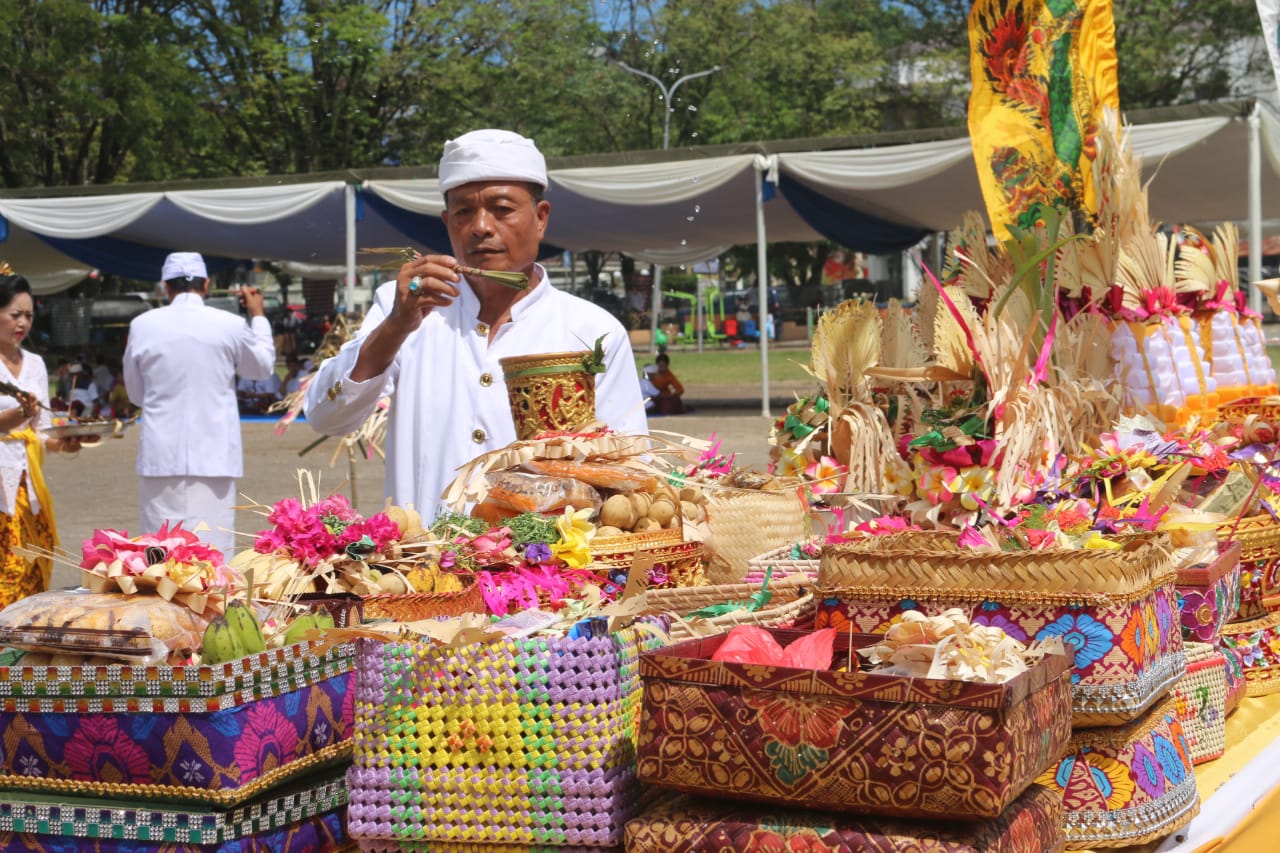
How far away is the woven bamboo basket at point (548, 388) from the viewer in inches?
88.4

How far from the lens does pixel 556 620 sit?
1.53 meters

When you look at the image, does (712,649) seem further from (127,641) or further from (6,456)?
(6,456)

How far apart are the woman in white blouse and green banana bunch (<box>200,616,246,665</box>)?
145 inches

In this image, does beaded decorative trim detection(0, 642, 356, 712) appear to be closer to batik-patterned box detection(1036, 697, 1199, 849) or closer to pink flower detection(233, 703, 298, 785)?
pink flower detection(233, 703, 298, 785)

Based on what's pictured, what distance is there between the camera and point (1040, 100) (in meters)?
3.62

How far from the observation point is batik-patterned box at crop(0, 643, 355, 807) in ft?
4.45

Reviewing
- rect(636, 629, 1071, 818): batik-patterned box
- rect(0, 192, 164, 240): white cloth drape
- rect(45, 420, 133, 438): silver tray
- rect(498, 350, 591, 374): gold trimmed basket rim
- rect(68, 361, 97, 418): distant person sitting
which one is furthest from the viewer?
rect(68, 361, 97, 418): distant person sitting

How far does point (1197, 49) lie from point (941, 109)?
5753 millimetres

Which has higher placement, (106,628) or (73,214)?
(73,214)

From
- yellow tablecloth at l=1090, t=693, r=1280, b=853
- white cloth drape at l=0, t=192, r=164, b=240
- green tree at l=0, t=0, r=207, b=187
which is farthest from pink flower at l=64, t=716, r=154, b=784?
green tree at l=0, t=0, r=207, b=187

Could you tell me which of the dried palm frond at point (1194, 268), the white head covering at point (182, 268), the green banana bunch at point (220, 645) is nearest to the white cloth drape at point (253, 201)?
the white head covering at point (182, 268)

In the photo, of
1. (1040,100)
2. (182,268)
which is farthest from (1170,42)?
(1040,100)

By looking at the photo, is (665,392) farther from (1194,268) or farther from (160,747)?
(160,747)

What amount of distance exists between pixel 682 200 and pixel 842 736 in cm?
1138
